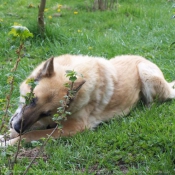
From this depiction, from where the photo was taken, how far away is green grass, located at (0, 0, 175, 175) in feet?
10.8

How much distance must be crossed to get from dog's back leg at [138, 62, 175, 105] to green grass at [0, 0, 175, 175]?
0.20 m

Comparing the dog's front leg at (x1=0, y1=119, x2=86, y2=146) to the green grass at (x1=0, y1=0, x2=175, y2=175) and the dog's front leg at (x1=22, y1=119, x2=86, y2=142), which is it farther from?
the green grass at (x1=0, y1=0, x2=175, y2=175)

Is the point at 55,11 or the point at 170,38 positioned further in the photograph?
the point at 55,11

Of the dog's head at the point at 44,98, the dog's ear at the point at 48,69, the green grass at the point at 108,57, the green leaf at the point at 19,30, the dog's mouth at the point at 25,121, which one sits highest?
the green leaf at the point at 19,30

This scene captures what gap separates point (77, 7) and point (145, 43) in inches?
160

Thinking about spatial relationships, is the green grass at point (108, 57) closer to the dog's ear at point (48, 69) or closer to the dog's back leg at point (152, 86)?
the dog's back leg at point (152, 86)

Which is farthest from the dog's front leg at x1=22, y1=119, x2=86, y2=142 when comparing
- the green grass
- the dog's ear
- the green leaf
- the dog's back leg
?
the green leaf

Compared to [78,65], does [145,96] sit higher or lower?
lower

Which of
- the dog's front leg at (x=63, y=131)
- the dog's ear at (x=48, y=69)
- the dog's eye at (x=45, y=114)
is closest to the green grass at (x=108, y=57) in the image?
the dog's front leg at (x=63, y=131)

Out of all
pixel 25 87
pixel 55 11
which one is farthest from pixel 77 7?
pixel 25 87

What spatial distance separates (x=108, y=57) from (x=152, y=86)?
1.64 m

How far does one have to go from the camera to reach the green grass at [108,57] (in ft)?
10.8

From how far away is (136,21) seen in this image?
8.45 meters

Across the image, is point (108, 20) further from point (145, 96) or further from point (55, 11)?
point (145, 96)
